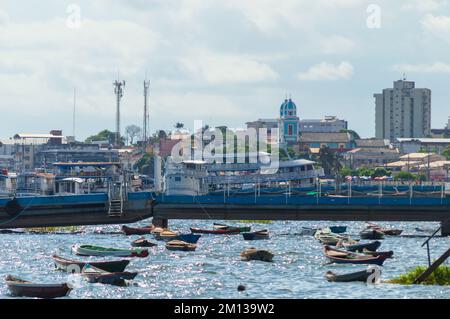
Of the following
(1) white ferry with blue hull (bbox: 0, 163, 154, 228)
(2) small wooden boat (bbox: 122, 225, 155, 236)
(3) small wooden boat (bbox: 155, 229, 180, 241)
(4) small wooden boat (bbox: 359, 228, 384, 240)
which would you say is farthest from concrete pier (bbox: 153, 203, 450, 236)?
(3) small wooden boat (bbox: 155, 229, 180, 241)

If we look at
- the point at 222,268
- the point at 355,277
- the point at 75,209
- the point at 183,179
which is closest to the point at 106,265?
the point at 222,268

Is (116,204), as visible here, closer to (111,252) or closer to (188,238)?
(188,238)

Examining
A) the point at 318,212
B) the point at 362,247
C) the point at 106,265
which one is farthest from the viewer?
the point at 318,212

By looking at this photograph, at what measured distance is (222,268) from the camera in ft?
290

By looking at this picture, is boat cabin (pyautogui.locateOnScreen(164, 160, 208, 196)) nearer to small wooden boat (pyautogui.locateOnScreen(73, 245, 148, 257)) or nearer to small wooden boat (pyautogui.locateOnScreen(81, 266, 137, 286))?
small wooden boat (pyautogui.locateOnScreen(73, 245, 148, 257))

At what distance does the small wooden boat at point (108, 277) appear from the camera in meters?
75.3

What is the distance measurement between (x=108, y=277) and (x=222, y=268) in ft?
48.6

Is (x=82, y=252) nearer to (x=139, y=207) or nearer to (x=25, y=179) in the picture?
(x=139, y=207)

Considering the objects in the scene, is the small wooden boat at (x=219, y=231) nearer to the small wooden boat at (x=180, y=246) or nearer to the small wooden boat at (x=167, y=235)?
the small wooden boat at (x=167, y=235)

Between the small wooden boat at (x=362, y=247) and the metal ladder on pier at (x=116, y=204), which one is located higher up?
the metal ladder on pier at (x=116, y=204)

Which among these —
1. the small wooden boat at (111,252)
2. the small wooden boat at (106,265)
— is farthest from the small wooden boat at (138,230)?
the small wooden boat at (106,265)

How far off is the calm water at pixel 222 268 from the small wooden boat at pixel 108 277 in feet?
2.11

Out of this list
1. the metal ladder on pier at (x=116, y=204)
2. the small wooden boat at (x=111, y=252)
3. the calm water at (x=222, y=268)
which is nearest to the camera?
the calm water at (x=222, y=268)
